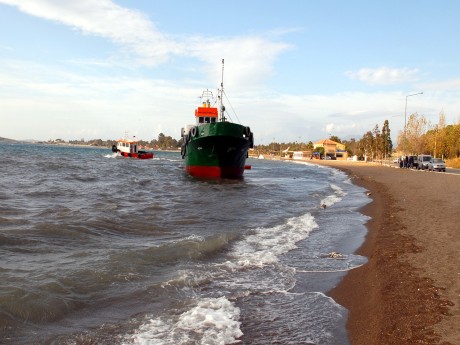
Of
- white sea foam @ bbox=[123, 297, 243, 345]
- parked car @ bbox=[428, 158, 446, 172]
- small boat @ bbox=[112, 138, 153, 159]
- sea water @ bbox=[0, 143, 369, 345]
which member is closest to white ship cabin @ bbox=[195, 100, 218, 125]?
sea water @ bbox=[0, 143, 369, 345]

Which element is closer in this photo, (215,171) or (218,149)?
(218,149)

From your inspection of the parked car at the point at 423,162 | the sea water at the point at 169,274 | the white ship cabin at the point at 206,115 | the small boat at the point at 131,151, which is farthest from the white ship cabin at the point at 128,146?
the sea water at the point at 169,274

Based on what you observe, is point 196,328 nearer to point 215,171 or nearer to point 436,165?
point 215,171

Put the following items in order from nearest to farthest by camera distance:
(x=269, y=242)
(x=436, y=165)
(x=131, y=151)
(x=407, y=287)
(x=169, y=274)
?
(x=407, y=287), (x=169, y=274), (x=269, y=242), (x=436, y=165), (x=131, y=151)

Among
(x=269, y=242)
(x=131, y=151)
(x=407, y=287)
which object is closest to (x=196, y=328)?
(x=407, y=287)

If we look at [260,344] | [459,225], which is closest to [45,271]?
[260,344]

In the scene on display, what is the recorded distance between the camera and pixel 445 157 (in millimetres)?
68562

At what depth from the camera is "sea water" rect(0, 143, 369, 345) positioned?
4.77 meters

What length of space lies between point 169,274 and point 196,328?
220 cm

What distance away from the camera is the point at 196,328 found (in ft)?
15.8

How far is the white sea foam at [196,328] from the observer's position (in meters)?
4.49

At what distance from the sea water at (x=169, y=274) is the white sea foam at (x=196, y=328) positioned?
14 millimetres

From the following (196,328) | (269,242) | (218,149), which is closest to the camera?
(196,328)

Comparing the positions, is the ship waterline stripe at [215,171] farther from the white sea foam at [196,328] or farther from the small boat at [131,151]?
the small boat at [131,151]
